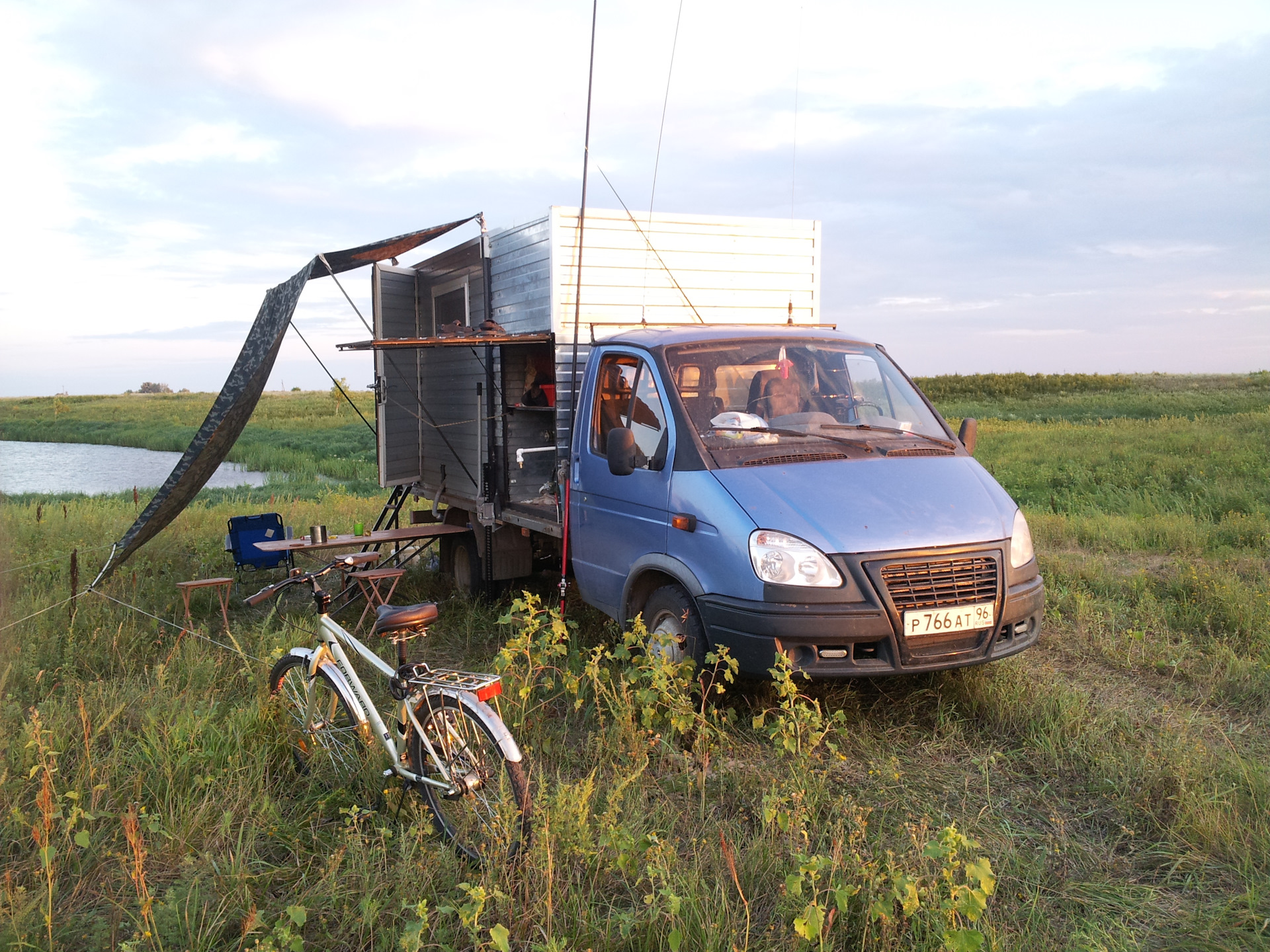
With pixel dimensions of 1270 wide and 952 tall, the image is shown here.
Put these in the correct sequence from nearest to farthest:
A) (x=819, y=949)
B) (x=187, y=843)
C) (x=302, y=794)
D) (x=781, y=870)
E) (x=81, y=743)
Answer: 1. (x=819, y=949)
2. (x=781, y=870)
3. (x=187, y=843)
4. (x=302, y=794)
5. (x=81, y=743)

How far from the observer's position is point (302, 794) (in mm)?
4273

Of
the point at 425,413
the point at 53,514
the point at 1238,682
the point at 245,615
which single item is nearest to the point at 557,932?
the point at 1238,682

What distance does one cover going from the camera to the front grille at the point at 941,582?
14.4 ft

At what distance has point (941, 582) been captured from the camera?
4.47 metres

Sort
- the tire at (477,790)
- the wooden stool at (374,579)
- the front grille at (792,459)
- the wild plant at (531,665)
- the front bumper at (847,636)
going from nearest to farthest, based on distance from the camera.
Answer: the tire at (477,790), the front bumper at (847,636), the wild plant at (531,665), the front grille at (792,459), the wooden stool at (374,579)

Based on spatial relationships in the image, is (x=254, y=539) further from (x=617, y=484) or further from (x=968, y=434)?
(x=968, y=434)

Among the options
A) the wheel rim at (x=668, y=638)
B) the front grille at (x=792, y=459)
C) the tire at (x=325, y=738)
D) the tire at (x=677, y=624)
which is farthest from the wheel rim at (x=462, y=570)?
the front grille at (x=792, y=459)

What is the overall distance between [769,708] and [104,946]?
3.19 meters

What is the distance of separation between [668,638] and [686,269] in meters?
3.90

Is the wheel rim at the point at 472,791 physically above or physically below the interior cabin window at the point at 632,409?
below

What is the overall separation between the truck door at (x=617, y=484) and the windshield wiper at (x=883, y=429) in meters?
1.01

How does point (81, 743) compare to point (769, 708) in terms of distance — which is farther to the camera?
point (769, 708)

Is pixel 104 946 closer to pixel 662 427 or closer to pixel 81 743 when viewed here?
pixel 81 743

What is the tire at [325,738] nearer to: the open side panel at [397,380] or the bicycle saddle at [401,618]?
the bicycle saddle at [401,618]
